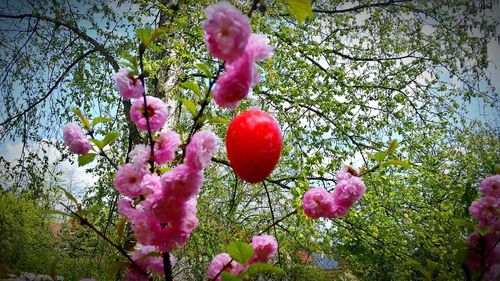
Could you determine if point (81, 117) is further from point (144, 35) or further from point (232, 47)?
point (232, 47)

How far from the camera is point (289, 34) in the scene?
5.02 m

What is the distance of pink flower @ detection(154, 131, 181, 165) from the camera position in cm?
85

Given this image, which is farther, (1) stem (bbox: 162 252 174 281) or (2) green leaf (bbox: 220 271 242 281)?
(1) stem (bbox: 162 252 174 281)

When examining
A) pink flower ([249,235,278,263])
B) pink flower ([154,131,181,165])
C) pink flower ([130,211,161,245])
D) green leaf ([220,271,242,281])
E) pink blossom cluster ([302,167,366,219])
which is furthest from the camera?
pink blossom cluster ([302,167,366,219])

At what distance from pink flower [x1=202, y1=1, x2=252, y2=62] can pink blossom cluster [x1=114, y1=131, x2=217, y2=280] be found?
19 cm

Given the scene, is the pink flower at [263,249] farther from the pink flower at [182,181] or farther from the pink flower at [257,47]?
the pink flower at [257,47]

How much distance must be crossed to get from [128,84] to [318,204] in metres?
0.70

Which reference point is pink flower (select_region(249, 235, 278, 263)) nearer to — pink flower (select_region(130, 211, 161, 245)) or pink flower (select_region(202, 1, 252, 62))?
pink flower (select_region(130, 211, 161, 245))

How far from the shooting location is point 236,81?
2.11ft

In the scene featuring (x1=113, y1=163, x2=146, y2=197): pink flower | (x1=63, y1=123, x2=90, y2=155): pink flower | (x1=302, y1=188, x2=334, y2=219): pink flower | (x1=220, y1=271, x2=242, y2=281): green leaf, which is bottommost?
(x1=220, y1=271, x2=242, y2=281): green leaf

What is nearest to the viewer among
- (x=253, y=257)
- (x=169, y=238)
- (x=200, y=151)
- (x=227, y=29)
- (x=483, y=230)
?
(x=227, y=29)

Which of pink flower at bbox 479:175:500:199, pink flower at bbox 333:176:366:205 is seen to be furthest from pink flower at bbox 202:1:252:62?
pink flower at bbox 479:175:500:199

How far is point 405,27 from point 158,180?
596cm

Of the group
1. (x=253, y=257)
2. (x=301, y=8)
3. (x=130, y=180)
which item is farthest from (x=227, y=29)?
(x=253, y=257)
